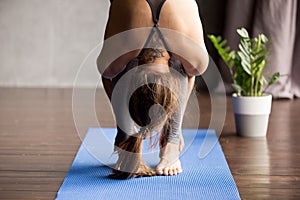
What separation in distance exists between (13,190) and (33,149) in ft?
1.88

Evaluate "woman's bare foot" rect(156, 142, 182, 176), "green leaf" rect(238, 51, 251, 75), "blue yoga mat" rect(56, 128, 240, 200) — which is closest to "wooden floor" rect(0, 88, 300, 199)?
"blue yoga mat" rect(56, 128, 240, 200)

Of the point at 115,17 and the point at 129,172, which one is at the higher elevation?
the point at 115,17

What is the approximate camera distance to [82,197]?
6.44 ft

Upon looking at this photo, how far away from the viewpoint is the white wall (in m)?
4.32

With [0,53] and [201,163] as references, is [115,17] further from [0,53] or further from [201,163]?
[0,53]

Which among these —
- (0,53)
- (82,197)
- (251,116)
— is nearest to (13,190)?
(82,197)

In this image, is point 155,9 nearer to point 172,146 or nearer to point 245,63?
point 172,146

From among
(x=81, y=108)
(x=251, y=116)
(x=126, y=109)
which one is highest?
(x=126, y=109)

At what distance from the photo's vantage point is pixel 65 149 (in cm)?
263

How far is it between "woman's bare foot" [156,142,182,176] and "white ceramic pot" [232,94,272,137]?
2.00 ft

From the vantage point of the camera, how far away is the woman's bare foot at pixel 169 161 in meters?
2.25

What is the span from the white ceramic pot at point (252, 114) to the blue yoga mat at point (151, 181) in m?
0.25

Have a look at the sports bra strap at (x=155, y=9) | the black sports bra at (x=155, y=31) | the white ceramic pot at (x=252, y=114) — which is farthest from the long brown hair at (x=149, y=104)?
the white ceramic pot at (x=252, y=114)

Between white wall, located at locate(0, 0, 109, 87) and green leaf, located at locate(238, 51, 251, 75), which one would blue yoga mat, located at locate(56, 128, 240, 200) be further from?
white wall, located at locate(0, 0, 109, 87)
